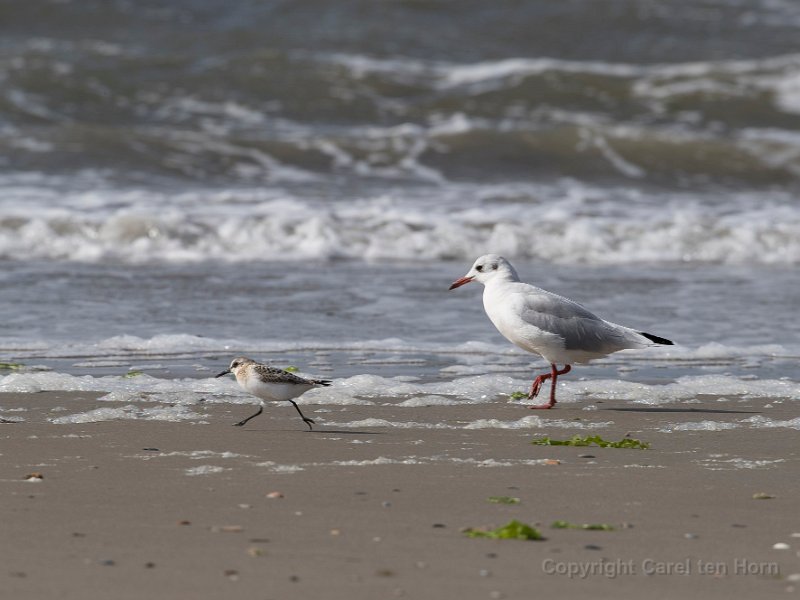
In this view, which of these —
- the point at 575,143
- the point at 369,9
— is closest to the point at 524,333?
the point at 575,143

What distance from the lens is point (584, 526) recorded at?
386 centimetres

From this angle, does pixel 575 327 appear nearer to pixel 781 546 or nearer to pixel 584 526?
pixel 584 526

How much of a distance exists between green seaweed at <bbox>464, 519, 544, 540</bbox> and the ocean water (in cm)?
192

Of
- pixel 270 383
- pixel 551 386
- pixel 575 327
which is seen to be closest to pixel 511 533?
pixel 270 383

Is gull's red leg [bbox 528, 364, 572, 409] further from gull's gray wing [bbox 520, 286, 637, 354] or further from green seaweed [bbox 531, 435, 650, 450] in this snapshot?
green seaweed [bbox 531, 435, 650, 450]

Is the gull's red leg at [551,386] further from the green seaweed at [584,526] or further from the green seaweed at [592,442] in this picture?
the green seaweed at [584,526]

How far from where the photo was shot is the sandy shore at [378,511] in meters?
3.27

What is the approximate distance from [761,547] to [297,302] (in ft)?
20.2

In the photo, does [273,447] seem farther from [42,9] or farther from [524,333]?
[42,9]

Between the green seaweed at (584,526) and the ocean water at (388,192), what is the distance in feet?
5.95

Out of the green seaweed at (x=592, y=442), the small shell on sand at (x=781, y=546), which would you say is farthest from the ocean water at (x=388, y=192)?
the small shell on sand at (x=781, y=546)

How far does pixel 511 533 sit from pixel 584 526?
0.92 ft

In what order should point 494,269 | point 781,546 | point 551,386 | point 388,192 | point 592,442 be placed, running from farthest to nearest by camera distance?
point 388,192
point 494,269
point 551,386
point 592,442
point 781,546

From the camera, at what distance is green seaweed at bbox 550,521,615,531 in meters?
3.83
